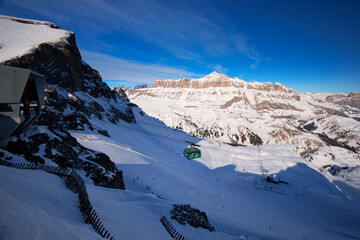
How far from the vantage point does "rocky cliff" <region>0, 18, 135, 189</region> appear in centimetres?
1239

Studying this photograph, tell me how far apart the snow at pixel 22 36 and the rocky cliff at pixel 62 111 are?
20cm

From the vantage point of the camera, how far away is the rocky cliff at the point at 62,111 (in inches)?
488

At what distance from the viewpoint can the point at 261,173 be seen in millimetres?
36375

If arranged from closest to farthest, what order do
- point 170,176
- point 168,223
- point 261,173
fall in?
point 168,223
point 170,176
point 261,173

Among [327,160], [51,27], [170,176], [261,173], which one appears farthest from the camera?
[327,160]

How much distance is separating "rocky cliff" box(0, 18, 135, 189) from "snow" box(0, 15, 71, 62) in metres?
0.20

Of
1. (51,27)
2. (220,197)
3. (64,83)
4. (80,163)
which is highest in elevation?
(51,27)

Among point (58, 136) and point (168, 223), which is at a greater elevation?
point (58, 136)

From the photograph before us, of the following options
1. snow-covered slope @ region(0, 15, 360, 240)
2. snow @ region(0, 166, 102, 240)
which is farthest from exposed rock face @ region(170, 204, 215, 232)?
snow @ region(0, 166, 102, 240)

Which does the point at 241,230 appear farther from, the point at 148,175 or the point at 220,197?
the point at 148,175

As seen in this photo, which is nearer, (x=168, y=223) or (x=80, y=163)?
(x=168, y=223)

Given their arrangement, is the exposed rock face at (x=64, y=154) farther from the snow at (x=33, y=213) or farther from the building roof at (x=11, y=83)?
the snow at (x=33, y=213)

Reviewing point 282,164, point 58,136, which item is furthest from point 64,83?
point 282,164

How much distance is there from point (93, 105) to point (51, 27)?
28.7 m
